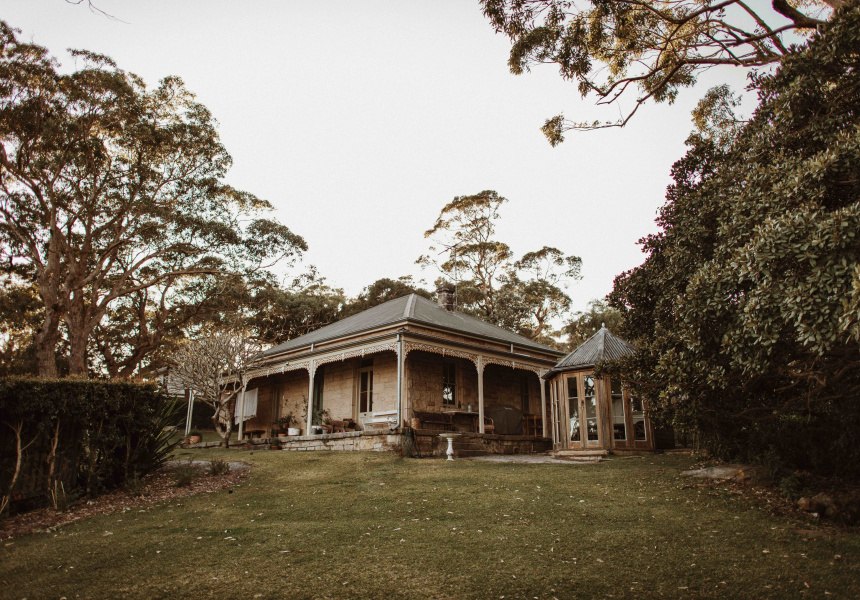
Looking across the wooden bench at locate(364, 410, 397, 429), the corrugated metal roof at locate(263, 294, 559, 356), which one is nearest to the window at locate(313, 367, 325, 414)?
the corrugated metal roof at locate(263, 294, 559, 356)

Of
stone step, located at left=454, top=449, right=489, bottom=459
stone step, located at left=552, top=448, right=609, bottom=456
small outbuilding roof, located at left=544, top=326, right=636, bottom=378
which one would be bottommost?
stone step, located at left=454, top=449, right=489, bottom=459

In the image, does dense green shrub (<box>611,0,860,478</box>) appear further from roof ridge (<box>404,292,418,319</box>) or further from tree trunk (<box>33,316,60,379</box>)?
tree trunk (<box>33,316,60,379</box>)

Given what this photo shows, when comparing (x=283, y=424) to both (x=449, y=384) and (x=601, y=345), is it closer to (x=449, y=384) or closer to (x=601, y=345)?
(x=449, y=384)

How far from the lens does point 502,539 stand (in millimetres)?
5949

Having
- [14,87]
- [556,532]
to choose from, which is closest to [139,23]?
[556,532]

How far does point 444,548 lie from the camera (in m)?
5.62

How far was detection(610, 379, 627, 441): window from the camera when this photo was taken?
46.6 ft

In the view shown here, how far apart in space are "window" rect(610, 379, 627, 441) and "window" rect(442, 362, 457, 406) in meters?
6.24

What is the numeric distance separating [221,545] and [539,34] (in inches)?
349

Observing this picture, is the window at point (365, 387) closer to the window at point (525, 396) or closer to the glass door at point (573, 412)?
the window at point (525, 396)

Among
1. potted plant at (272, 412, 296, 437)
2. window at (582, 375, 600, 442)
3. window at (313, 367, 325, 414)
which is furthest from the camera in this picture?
window at (313, 367, 325, 414)

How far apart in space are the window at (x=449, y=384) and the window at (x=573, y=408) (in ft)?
Answer: 17.3

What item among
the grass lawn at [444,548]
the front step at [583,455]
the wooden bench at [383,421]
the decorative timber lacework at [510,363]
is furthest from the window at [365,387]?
the grass lawn at [444,548]

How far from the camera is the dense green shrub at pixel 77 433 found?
7.68m
